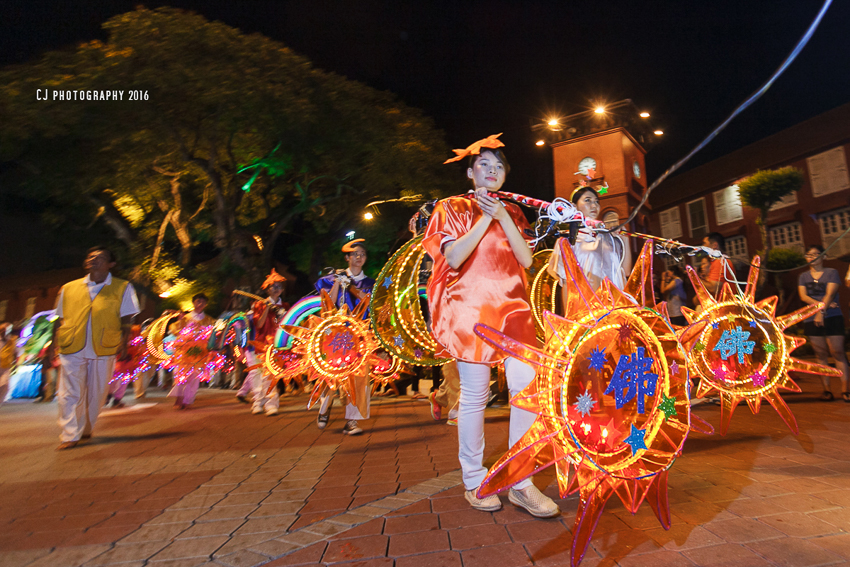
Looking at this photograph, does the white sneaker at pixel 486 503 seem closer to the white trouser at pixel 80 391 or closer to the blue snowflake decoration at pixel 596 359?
the blue snowflake decoration at pixel 596 359

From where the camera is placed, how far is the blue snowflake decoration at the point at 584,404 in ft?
6.95

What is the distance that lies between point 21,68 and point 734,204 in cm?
3073

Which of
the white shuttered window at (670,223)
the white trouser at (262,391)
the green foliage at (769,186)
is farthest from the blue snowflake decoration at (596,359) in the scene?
the white shuttered window at (670,223)

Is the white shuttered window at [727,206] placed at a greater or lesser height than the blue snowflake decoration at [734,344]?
greater

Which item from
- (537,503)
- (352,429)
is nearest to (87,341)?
(352,429)

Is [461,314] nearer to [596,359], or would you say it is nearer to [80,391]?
[596,359]

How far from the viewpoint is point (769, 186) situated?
54.8 feet

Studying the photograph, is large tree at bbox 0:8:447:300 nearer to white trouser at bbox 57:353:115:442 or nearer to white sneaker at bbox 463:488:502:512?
white trouser at bbox 57:353:115:442

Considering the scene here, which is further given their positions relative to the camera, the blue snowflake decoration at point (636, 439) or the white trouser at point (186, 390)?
the white trouser at point (186, 390)

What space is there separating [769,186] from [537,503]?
60.4 ft

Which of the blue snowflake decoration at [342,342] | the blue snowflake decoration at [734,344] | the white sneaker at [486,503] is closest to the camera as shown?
the white sneaker at [486,503]

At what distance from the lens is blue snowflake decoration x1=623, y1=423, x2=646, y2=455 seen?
217 centimetres

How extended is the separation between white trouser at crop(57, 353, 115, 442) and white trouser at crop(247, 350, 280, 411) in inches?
86.8

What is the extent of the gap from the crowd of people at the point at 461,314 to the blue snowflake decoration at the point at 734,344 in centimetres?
42
